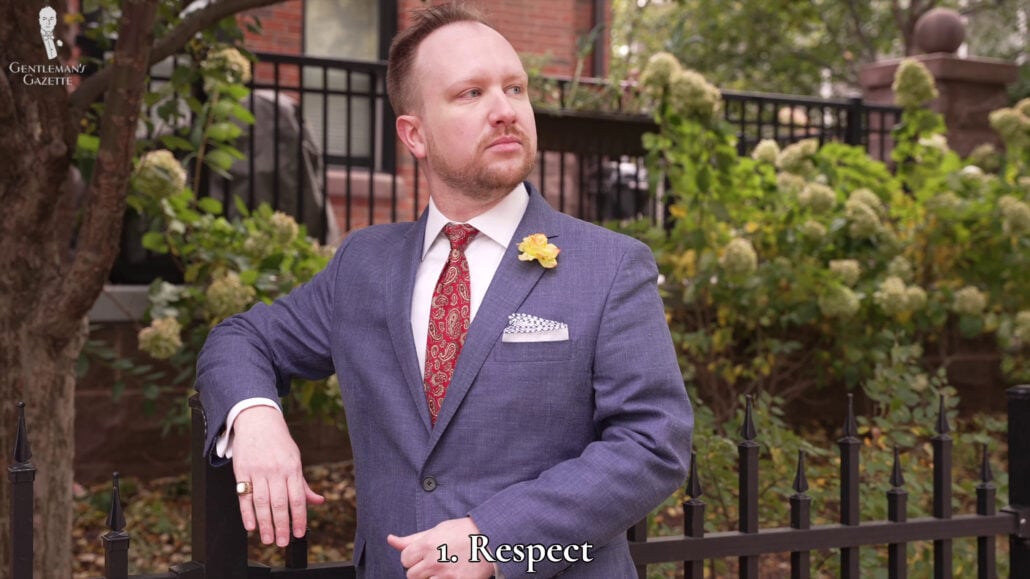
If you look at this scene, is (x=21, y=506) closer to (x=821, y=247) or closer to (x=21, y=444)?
(x=21, y=444)

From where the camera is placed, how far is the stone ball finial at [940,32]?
9424 mm

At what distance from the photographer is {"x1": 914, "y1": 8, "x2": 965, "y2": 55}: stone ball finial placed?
942 centimetres

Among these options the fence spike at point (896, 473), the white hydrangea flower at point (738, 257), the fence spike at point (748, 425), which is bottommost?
the fence spike at point (896, 473)

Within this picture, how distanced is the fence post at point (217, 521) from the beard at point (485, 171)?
667 mm

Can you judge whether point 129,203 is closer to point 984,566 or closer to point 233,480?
point 233,480

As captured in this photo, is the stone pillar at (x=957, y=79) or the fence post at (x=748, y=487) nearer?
the fence post at (x=748, y=487)

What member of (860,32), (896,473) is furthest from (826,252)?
(860,32)

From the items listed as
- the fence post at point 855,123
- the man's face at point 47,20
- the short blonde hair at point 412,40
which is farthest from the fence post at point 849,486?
Answer: the fence post at point 855,123

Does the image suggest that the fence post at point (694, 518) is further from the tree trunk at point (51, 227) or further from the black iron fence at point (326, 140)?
the black iron fence at point (326, 140)

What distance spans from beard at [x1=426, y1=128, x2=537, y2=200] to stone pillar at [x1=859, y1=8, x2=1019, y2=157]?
8.41 meters

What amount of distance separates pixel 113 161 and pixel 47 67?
39 cm

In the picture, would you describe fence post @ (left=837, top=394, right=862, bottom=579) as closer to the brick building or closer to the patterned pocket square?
the patterned pocket square

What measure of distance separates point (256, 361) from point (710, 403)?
15.5 feet

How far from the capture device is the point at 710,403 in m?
6.47
